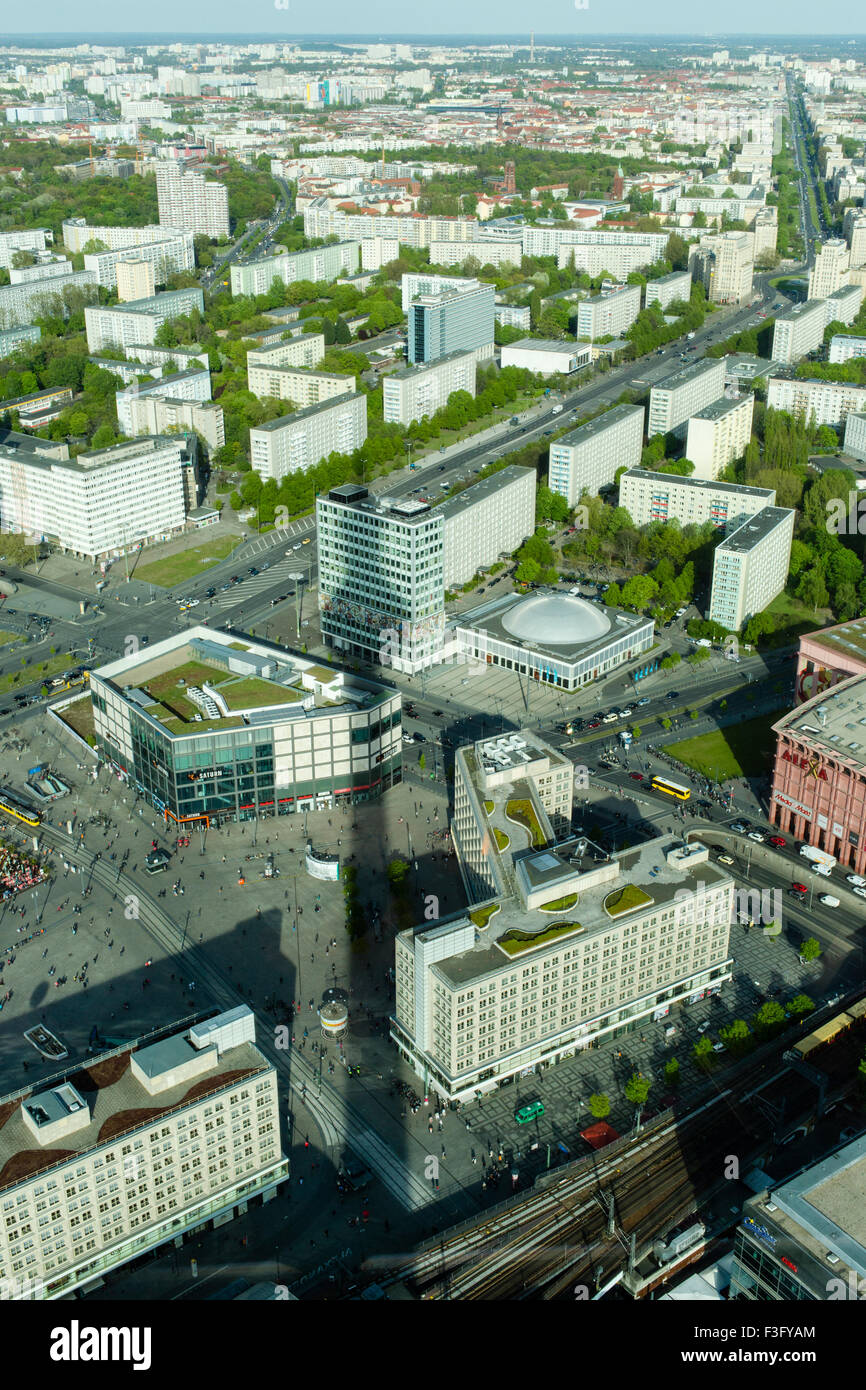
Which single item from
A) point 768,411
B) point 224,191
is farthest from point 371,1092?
point 224,191

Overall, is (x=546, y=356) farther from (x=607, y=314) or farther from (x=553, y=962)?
(x=553, y=962)

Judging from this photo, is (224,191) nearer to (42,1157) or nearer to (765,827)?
(765,827)

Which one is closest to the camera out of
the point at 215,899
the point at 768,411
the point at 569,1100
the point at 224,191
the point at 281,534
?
the point at 569,1100

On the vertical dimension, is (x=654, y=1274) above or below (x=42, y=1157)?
below

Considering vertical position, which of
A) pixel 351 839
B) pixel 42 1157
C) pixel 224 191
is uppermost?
pixel 224 191

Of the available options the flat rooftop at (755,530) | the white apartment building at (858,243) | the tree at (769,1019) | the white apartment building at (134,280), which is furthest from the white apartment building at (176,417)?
the white apartment building at (858,243)

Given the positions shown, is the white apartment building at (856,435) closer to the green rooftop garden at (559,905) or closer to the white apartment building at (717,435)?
the white apartment building at (717,435)
